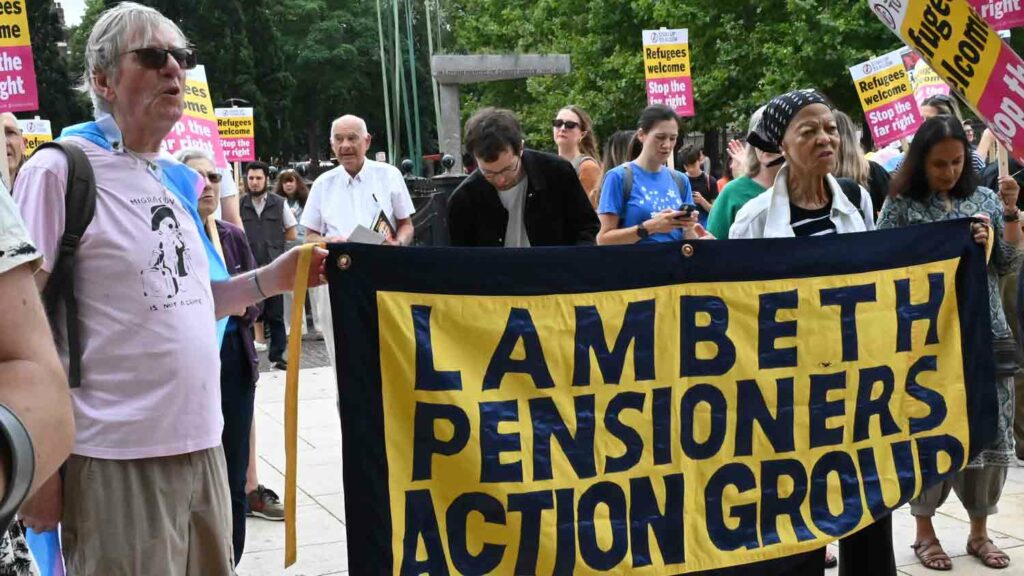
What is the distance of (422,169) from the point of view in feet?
148

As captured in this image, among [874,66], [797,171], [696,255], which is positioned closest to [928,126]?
[797,171]

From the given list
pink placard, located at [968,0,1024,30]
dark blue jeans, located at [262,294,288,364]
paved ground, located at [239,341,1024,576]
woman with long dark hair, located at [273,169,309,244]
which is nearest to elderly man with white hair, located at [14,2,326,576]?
paved ground, located at [239,341,1024,576]

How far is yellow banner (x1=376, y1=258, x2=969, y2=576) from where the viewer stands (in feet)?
11.9

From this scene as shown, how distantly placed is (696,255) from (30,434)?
2869mm

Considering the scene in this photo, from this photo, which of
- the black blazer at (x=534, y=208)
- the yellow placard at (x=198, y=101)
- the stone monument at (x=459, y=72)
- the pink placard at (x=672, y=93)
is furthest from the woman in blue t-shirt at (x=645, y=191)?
the stone monument at (x=459, y=72)

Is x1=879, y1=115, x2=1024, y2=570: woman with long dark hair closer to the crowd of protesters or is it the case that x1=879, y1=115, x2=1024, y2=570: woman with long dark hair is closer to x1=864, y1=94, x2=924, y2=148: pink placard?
the crowd of protesters

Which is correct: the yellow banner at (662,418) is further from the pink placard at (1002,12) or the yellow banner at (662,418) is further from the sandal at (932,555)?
the pink placard at (1002,12)

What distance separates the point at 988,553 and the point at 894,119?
714 centimetres

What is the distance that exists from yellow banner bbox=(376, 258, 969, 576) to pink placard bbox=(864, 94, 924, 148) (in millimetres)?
7506

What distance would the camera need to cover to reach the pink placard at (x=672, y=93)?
13.2 meters

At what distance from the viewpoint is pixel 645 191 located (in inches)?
251

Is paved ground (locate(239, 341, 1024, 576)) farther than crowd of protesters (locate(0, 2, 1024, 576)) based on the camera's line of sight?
Yes

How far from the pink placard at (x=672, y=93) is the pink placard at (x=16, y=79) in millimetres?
6432

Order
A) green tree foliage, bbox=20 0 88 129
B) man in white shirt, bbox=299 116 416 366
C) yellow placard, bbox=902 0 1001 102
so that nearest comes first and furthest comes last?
1. yellow placard, bbox=902 0 1001 102
2. man in white shirt, bbox=299 116 416 366
3. green tree foliage, bbox=20 0 88 129
